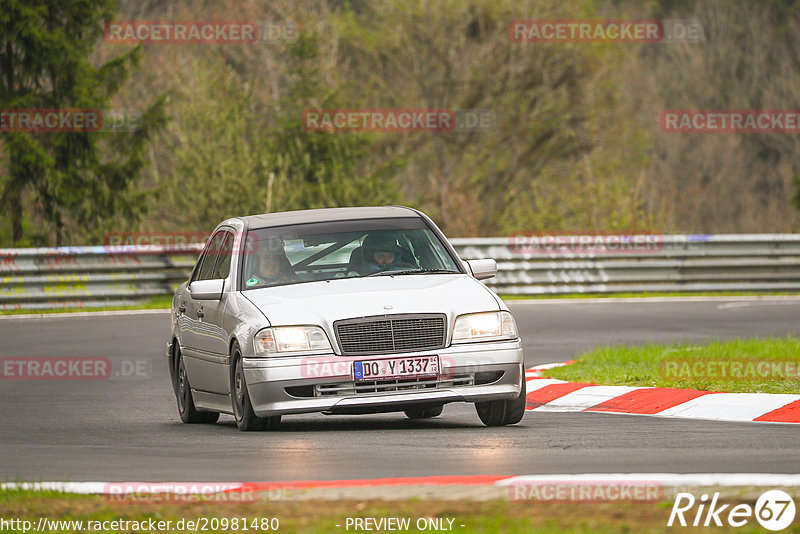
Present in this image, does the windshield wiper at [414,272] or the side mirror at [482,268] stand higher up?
the windshield wiper at [414,272]

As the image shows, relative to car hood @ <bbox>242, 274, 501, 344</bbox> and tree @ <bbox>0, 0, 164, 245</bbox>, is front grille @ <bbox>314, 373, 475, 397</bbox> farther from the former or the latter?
tree @ <bbox>0, 0, 164, 245</bbox>

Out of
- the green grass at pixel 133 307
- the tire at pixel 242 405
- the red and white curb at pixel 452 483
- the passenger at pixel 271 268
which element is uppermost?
the passenger at pixel 271 268

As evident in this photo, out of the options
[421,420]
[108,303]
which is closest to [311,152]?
[108,303]

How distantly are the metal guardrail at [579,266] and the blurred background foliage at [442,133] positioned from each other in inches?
198

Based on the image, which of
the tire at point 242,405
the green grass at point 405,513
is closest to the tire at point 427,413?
the tire at point 242,405

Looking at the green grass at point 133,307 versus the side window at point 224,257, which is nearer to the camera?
the side window at point 224,257

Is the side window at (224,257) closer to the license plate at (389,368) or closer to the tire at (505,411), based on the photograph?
the license plate at (389,368)

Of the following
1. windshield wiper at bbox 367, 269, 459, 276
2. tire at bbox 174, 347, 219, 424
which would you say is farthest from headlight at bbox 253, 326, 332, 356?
tire at bbox 174, 347, 219, 424

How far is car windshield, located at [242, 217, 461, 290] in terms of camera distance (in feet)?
36.4

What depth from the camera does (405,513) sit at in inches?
247

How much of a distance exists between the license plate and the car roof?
5.99ft

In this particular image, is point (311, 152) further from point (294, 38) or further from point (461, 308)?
point (461, 308)

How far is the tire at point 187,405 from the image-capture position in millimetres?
12018

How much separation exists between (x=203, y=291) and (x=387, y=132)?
33968 mm
